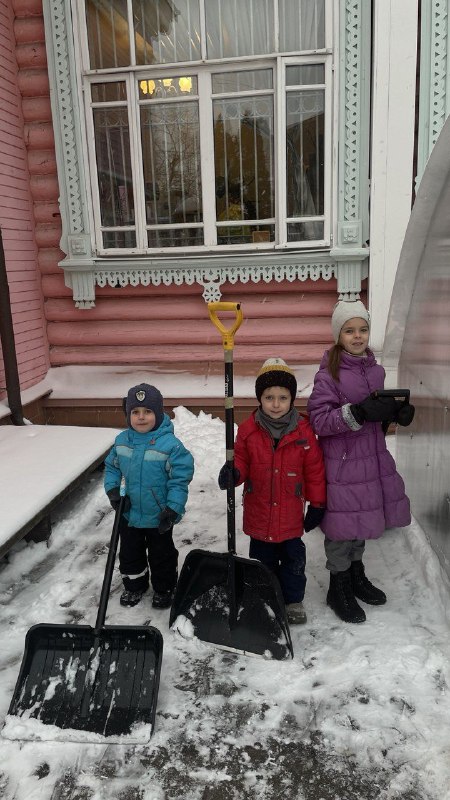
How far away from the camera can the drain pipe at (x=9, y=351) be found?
456 centimetres

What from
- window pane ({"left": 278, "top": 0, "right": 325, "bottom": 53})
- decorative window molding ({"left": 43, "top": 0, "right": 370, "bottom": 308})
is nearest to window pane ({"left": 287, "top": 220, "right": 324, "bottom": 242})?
decorative window molding ({"left": 43, "top": 0, "right": 370, "bottom": 308})

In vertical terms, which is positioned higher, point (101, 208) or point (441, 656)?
point (101, 208)

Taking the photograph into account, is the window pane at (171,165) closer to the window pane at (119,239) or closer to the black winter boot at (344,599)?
the window pane at (119,239)

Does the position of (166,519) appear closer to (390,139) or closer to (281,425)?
(281,425)

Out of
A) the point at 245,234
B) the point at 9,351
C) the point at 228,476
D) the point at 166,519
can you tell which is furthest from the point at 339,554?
the point at 245,234

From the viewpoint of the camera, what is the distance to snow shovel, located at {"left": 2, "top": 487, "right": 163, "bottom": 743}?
2.08 metres

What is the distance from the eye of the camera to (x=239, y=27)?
4816mm

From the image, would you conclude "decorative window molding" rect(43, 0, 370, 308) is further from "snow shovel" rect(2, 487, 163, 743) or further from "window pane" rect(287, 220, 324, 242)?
"snow shovel" rect(2, 487, 163, 743)

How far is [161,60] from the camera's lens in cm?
496

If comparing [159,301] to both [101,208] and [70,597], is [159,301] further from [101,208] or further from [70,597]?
[70,597]

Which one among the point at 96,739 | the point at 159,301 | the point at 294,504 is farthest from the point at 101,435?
the point at 96,739

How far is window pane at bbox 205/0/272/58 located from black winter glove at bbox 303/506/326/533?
397 cm

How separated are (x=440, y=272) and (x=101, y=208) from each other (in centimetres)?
352

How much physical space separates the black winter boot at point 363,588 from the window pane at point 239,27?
417 cm
